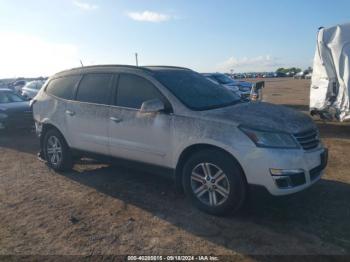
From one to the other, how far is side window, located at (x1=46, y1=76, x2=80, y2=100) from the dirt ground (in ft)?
4.88

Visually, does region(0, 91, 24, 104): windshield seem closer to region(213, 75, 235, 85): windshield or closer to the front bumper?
region(213, 75, 235, 85): windshield

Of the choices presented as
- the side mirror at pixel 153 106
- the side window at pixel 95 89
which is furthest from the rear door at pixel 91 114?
the side mirror at pixel 153 106

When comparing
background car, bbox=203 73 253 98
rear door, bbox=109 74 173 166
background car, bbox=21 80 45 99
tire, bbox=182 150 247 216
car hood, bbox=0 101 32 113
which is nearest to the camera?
tire, bbox=182 150 247 216

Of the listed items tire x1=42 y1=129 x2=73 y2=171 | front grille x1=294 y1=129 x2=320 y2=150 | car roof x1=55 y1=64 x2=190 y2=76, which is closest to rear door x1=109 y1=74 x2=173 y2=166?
car roof x1=55 y1=64 x2=190 y2=76

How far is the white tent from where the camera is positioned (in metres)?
9.59

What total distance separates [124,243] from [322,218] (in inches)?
94.3

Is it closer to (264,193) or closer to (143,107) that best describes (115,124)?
(143,107)

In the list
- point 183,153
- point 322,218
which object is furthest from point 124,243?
point 322,218

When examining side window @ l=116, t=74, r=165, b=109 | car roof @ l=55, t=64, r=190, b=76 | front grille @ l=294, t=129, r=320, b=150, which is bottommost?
front grille @ l=294, t=129, r=320, b=150

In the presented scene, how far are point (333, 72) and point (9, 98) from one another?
10276 millimetres

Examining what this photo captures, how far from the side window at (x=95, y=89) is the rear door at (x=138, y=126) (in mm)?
280

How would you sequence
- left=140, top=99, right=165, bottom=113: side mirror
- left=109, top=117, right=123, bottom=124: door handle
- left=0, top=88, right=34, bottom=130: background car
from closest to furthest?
left=140, top=99, right=165, bottom=113: side mirror, left=109, top=117, right=123, bottom=124: door handle, left=0, top=88, right=34, bottom=130: background car

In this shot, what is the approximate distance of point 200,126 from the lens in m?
4.52

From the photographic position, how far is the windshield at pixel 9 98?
1195cm
